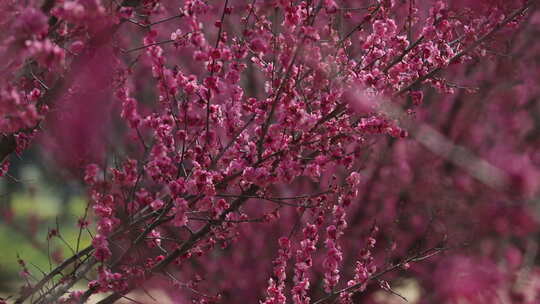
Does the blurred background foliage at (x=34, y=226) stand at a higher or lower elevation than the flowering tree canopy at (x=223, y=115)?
higher

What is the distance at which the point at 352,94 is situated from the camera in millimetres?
2840

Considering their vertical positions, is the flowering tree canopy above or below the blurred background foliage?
below

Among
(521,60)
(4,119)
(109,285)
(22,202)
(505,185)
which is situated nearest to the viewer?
(505,185)

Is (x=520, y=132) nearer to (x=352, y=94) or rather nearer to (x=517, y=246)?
(x=517, y=246)

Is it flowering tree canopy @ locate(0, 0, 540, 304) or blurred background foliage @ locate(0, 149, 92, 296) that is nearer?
flowering tree canopy @ locate(0, 0, 540, 304)

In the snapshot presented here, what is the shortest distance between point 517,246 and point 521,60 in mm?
2443

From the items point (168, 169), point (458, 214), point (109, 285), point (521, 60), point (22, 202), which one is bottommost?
point (109, 285)

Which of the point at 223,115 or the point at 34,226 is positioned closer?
the point at 223,115

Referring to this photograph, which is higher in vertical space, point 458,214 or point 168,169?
point 458,214

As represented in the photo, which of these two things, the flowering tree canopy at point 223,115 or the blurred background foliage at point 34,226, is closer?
the flowering tree canopy at point 223,115

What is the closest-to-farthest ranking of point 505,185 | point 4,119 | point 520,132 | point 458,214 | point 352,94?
point 505,185
point 4,119
point 352,94
point 458,214
point 520,132

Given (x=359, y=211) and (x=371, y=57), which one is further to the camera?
(x=359, y=211)

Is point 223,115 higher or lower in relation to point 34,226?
lower

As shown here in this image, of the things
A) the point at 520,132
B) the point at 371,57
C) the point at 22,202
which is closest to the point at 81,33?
the point at 371,57
